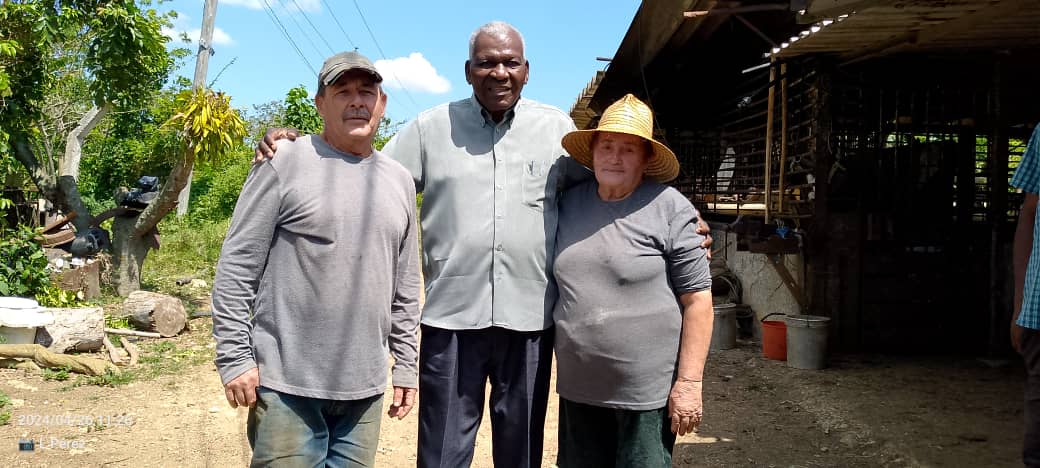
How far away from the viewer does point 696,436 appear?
4.67 metres

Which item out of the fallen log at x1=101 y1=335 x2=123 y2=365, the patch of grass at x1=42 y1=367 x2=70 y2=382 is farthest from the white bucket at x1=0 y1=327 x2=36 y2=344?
the fallen log at x1=101 y1=335 x2=123 y2=365

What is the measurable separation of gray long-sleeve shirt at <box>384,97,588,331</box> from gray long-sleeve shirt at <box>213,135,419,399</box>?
0.37 metres

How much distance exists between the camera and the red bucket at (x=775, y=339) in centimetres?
666

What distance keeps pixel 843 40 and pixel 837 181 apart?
1624mm

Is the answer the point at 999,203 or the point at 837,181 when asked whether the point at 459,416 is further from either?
the point at 999,203

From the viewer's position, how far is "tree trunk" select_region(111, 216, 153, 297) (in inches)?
367

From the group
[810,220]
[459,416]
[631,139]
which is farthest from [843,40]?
[459,416]

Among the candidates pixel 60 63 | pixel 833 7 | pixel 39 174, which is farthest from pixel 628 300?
pixel 60 63

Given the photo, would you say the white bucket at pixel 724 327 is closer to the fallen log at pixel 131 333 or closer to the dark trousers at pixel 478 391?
the dark trousers at pixel 478 391

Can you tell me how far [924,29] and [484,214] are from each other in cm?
397

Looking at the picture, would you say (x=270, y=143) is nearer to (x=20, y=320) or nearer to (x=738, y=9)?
(x=738, y=9)

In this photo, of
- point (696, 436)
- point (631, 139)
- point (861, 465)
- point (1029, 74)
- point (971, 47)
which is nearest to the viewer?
point (631, 139)

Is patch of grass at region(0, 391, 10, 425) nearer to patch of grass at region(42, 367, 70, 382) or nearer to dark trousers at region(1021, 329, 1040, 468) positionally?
patch of grass at region(42, 367, 70, 382)

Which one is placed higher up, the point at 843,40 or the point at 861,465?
the point at 843,40
